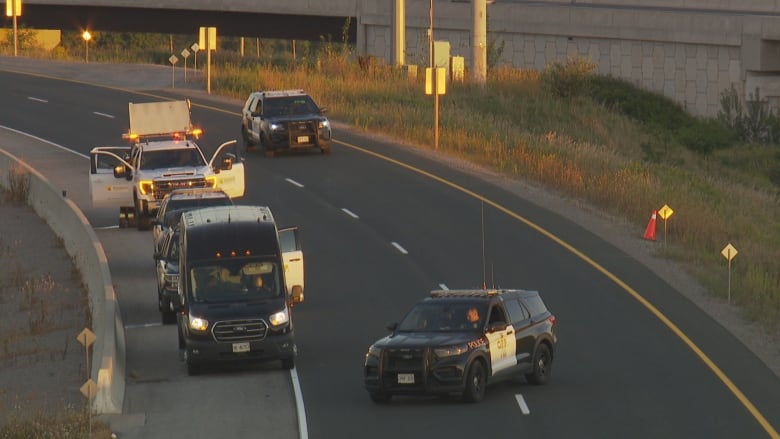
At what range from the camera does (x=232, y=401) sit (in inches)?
944

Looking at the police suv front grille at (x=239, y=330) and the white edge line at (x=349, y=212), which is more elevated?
the white edge line at (x=349, y=212)

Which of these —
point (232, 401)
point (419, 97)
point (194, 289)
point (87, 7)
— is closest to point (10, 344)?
point (194, 289)

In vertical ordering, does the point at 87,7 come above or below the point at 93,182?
above

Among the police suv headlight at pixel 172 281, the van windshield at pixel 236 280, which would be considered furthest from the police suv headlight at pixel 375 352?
the police suv headlight at pixel 172 281

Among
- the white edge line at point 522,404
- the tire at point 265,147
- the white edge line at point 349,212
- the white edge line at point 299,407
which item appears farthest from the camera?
the tire at point 265,147

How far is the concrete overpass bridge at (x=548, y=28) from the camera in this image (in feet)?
225

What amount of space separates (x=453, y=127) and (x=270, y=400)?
3351 centimetres

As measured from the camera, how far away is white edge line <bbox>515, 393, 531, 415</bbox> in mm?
22703

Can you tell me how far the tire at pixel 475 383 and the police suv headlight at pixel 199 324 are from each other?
15.9 feet

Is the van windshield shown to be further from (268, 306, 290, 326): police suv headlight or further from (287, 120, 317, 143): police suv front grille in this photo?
Result: (287, 120, 317, 143): police suv front grille

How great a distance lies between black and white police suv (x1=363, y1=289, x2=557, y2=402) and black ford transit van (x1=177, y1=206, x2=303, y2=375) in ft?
7.98

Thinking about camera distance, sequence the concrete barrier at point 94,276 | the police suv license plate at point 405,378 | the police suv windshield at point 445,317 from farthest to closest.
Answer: the police suv windshield at point 445,317 < the concrete barrier at point 94,276 < the police suv license plate at point 405,378

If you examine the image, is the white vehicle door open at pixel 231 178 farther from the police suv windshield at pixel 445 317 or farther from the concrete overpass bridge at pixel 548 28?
the concrete overpass bridge at pixel 548 28

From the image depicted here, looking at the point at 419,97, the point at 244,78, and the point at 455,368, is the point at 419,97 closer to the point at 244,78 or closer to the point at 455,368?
the point at 244,78
